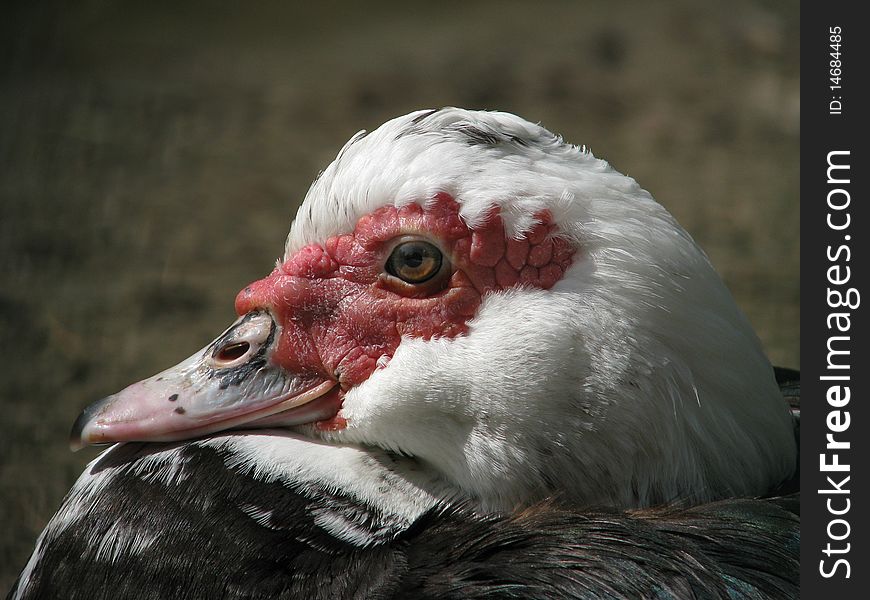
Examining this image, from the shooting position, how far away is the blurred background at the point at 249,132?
15.2 ft

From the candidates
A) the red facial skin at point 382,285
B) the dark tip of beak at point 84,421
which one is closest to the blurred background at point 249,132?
Result: the dark tip of beak at point 84,421

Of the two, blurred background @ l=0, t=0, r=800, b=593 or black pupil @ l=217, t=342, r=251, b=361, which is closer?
black pupil @ l=217, t=342, r=251, b=361

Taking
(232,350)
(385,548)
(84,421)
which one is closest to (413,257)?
(232,350)

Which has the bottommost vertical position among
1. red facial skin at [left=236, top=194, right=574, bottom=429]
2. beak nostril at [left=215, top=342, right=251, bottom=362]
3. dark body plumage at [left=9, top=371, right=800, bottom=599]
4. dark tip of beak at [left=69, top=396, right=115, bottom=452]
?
dark body plumage at [left=9, top=371, right=800, bottom=599]

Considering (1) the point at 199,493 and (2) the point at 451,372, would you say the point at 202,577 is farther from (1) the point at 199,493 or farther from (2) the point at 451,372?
(2) the point at 451,372

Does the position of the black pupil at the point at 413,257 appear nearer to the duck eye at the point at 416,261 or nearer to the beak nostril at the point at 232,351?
the duck eye at the point at 416,261

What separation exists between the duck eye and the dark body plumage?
0.48 metres

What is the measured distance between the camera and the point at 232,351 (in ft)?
7.72

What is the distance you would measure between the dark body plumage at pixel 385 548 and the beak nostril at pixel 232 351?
0.23 metres

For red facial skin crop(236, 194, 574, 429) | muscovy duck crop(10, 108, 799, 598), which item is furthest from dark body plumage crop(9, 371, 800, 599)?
red facial skin crop(236, 194, 574, 429)

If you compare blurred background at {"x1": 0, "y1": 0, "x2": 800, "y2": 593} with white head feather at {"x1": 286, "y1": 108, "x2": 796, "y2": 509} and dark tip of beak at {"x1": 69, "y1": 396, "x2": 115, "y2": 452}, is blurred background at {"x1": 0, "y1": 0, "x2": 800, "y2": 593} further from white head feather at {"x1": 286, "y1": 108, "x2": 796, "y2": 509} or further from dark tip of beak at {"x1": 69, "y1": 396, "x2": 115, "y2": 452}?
white head feather at {"x1": 286, "y1": 108, "x2": 796, "y2": 509}

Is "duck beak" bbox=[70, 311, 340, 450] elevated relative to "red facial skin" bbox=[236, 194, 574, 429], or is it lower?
lower

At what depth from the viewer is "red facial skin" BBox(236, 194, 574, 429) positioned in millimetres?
2113

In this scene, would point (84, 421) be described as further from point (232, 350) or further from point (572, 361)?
point (572, 361)
